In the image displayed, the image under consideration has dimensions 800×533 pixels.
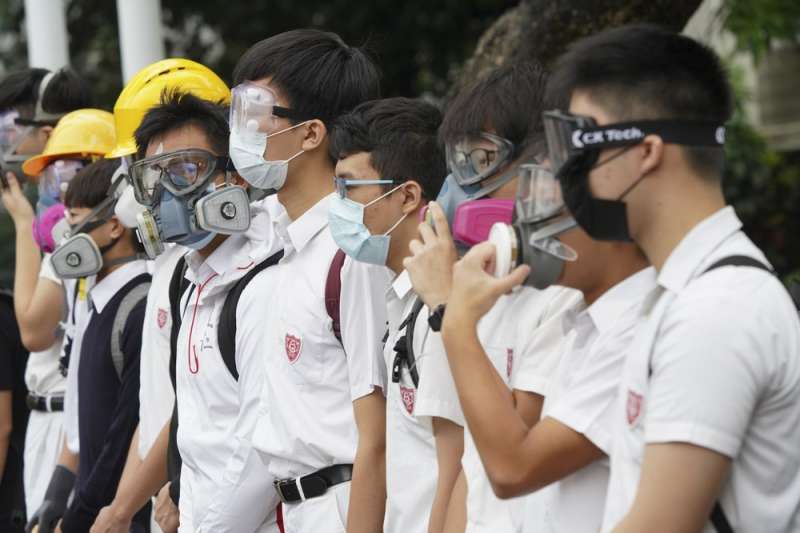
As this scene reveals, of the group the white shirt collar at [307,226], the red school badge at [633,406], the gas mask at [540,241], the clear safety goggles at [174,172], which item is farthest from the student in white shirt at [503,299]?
the clear safety goggles at [174,172]

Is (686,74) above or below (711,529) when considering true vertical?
above

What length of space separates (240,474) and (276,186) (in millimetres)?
1032

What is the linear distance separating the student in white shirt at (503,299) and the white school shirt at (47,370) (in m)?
3.79

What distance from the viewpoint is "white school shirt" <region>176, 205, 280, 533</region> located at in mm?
4770

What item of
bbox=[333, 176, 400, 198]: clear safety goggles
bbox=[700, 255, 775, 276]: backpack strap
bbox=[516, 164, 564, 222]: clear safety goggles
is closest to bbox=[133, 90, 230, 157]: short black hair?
bbox=[333, 176, 400, 198]: clear safety goggles

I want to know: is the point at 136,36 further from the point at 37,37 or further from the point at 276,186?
the point at 276,186

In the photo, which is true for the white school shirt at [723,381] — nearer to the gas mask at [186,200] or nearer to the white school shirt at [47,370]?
the gas mask at [186,200]

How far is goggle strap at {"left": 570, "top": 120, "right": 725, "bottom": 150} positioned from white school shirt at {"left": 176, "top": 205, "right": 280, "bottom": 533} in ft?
6.87

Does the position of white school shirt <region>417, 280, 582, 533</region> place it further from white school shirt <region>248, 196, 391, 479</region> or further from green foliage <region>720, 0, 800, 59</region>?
green foliage <region>720, 0, 800, 59</region>

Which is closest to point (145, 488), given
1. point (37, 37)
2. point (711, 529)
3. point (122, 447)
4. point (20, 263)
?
point (122, 447)

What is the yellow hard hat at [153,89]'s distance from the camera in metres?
6.22

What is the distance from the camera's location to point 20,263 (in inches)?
285

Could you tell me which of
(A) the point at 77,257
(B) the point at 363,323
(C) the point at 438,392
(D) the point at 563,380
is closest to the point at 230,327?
(B) the point at 363,323

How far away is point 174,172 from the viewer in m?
5.22
